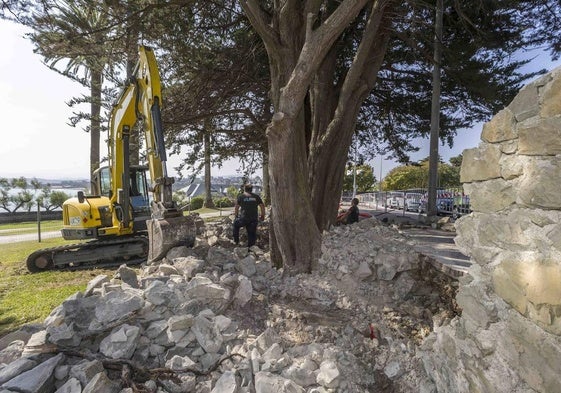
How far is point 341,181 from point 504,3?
398cm

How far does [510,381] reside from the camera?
6.55 ft

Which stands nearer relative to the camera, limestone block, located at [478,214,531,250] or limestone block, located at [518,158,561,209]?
limestone block, located at [518,158,561,209]

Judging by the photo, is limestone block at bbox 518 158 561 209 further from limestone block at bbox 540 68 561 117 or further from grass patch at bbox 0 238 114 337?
grass patch at bbox 0 238 114 337

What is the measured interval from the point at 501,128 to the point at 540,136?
0.30m

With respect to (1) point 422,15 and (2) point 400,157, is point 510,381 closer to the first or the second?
(1) point 422,15

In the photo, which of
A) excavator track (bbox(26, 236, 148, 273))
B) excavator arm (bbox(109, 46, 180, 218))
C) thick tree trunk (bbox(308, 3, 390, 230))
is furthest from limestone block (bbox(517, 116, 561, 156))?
excavator track (bbox(26, 236, 148, 273))

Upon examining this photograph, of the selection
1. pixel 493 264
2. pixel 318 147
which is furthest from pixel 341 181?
pixel 493 264

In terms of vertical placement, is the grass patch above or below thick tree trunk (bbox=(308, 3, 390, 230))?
below

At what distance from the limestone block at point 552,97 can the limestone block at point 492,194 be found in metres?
0.41

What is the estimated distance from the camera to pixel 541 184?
→ 70.6 inches

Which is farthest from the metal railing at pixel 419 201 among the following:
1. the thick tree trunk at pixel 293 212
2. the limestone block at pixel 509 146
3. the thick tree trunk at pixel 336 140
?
the limestone block at pixel 509 146

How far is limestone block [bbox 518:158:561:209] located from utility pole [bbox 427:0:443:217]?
6.27 meters

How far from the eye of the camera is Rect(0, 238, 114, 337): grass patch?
4707 mm

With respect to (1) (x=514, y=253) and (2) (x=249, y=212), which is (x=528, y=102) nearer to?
(1) (x=514, y=253)
